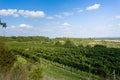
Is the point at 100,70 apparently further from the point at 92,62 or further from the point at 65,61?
the point at 65,61

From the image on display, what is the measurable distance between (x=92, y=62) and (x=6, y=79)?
32.6 meters

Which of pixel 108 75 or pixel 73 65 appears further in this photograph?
pixel 73 65

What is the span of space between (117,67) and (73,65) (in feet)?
26.3

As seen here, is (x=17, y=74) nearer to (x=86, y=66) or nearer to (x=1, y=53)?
(x=1, y=53)

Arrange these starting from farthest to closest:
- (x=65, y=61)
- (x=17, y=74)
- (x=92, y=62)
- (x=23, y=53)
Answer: (x=23, y=53) → (x=65, y=61) → (x=92, y=62) → (x=17, y=74)

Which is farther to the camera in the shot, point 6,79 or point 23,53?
point 23,53

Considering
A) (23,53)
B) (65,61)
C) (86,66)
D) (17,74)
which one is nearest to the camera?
(17,74)

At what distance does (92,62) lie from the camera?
3625 centimetres

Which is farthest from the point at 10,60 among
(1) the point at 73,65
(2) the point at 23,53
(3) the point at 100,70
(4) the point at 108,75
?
(2) the point at 23,53

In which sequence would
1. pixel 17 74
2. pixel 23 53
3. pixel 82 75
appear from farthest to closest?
pixel 23 53, pixel 82 75, pixel 17 74

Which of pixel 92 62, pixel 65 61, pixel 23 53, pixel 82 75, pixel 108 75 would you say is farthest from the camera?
pixel 23 53

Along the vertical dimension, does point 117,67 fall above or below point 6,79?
below

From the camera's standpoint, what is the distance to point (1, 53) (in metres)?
12.3

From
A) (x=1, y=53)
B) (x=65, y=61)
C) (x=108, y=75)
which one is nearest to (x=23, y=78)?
(x=1, y=53)
